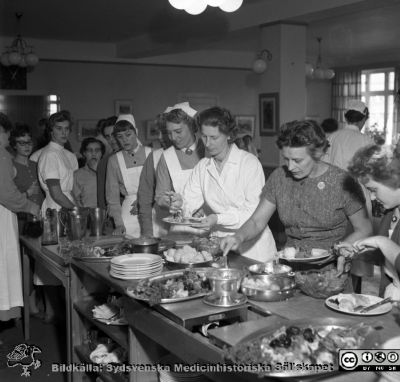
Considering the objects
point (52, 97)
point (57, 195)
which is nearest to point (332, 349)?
point (57, 195)

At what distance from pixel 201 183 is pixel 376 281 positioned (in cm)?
317

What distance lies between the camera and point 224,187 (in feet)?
10.4

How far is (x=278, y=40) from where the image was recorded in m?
7.27

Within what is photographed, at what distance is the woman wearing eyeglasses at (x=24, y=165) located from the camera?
14.8 feet

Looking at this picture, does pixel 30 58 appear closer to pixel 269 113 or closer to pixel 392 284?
pixel 269 113

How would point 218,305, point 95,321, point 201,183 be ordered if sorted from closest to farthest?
point 218,305 < point 95,321 < point 201,183

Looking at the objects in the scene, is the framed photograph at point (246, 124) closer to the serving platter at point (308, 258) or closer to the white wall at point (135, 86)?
the white wall at point (135, 86)

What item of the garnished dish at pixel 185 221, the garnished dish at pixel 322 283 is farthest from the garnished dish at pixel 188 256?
the garnished dish at pixel 322 283

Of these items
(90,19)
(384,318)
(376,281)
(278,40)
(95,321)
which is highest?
(90,19)

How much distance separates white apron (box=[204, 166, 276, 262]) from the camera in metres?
3.18

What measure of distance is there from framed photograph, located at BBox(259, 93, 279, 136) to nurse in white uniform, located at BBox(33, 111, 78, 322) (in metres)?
3.56

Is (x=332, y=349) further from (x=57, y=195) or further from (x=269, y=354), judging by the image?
(x=57, y=195)

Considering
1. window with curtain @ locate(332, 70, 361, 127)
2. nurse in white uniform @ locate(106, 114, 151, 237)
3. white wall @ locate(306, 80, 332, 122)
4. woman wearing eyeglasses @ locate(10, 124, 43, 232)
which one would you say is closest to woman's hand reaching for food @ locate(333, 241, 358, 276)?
nurse in white uniform @ locate(106, 114, 151, 237)

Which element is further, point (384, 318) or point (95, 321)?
point (95, 321)
